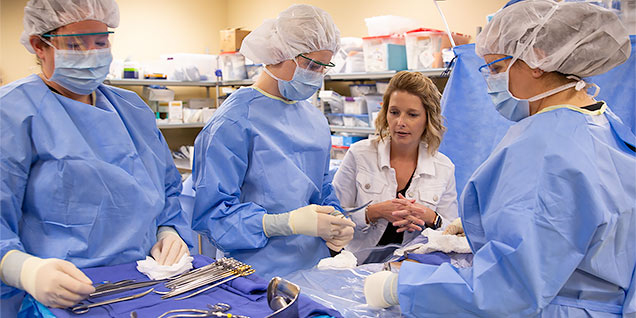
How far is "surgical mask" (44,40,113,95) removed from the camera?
1.35 metres

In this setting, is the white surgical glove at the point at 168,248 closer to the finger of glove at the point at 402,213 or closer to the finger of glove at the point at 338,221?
the finger of glove at the point at 338,221

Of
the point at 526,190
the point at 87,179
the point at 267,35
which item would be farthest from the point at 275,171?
the point at 526,190

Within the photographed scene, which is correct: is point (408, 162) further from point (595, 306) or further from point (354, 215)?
point (595, 306)

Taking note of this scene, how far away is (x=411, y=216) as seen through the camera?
2076 mm

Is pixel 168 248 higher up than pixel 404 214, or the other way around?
pixel 168 248

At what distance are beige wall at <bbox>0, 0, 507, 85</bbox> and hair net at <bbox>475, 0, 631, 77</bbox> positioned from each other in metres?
3.20

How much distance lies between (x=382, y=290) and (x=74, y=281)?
0.75 metres

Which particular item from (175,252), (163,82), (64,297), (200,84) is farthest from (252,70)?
(64,297)

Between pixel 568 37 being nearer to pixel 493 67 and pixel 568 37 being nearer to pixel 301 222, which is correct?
pixel 493 67

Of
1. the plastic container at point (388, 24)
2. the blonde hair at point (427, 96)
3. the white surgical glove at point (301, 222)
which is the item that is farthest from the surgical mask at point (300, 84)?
the plastic container at point (388, 24)

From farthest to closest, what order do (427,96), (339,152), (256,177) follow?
(339,152), (427,96), (256,177)

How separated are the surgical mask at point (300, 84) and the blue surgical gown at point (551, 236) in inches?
33.3

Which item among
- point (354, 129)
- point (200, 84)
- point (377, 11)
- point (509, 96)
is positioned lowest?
point (354, 129)

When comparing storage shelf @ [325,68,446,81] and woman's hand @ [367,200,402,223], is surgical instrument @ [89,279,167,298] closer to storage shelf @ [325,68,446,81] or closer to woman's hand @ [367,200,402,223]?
woman's hand @ [367,200,402,223]
